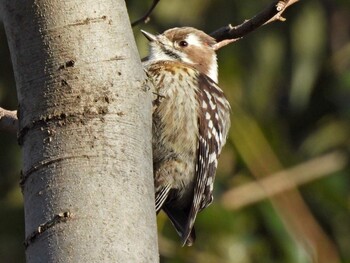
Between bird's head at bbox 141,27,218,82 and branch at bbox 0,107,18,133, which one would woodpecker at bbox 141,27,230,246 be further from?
branch at bbox 0,107,18,133

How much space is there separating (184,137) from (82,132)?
183 cm

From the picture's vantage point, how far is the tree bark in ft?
6.42

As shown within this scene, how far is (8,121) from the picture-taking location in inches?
108

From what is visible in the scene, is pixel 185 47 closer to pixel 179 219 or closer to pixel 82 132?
pixel 179 219

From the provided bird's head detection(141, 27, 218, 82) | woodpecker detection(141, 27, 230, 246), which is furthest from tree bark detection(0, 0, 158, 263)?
bird's head detection(141, 27, 218, 82)

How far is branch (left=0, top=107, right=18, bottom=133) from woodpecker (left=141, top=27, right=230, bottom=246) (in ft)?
3.46

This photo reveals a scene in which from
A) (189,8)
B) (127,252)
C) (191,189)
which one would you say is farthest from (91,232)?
(189,8)

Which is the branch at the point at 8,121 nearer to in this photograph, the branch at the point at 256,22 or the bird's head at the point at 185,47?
the branch at the point at 256,22

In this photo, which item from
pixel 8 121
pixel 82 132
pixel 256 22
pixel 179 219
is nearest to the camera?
pixel 82 132

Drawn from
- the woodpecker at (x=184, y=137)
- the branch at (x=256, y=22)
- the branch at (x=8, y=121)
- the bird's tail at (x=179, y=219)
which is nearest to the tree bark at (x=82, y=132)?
the branch at (x=8, y=121)

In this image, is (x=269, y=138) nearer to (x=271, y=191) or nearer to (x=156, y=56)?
(x=271, y=191)

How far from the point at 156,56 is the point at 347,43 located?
498 centimetres

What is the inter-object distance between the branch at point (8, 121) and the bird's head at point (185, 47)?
179cm

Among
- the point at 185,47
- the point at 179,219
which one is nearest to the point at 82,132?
the point at 179,219
